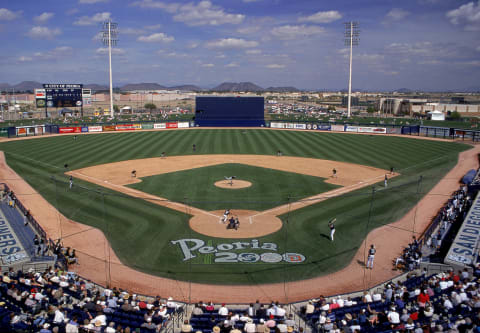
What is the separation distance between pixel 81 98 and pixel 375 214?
2939 inches

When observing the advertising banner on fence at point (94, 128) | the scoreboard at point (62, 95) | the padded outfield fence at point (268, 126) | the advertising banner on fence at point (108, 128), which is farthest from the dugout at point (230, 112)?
the scoreboard at point (62, 95)

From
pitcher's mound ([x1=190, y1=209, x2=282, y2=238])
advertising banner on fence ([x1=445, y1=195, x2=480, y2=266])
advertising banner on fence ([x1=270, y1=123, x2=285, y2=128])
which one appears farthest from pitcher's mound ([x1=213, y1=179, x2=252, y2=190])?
advertising banner on fence ([x1=270, y1=123, x2=285, y2=128])

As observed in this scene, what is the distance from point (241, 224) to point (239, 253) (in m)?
3.48

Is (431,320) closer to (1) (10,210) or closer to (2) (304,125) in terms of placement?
(1) (10,210)

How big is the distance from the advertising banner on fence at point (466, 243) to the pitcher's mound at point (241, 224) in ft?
27.8

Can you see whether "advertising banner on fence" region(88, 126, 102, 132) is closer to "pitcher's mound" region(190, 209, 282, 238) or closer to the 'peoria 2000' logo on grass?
"pitcher's mound" region(190, 209, 282, 238)

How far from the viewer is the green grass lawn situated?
24875 mm

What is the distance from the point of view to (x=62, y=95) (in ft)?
258

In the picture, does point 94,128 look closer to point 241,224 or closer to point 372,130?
point 372,130

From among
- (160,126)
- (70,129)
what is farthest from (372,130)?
(70,129)

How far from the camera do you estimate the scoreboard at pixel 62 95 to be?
254 feet

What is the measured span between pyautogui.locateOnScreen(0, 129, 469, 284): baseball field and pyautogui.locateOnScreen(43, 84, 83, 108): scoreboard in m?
28.0

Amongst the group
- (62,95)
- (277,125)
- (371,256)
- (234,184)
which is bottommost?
(371,256)

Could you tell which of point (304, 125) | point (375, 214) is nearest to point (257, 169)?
point (375, 214)
